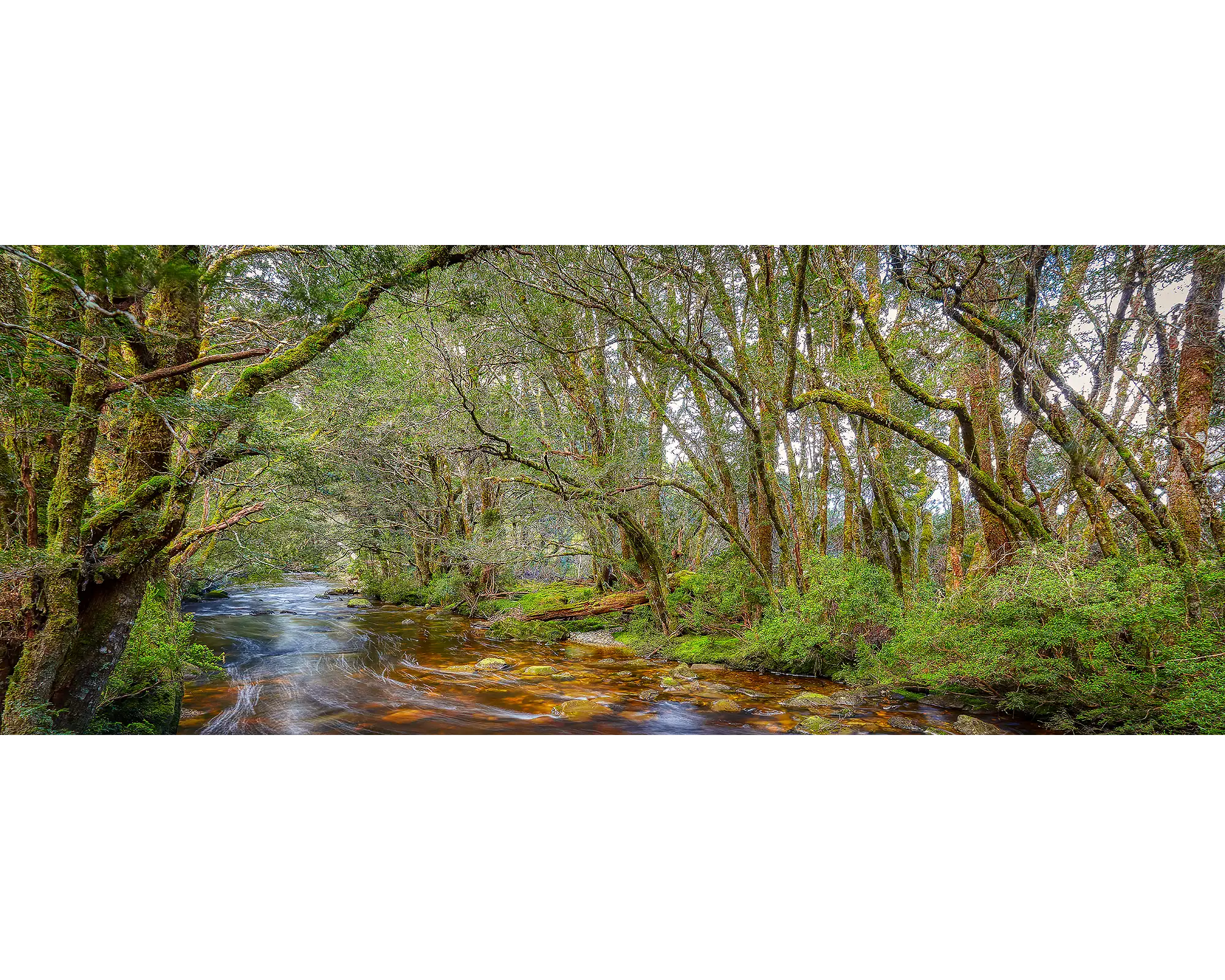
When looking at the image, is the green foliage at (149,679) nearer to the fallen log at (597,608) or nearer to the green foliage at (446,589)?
the fallen log at (597,608)

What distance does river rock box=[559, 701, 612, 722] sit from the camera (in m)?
4.45

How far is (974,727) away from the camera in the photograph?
3861 millimetres

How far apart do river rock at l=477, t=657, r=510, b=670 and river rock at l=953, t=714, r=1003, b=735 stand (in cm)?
484

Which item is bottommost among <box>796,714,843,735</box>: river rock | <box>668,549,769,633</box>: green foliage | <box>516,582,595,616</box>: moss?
<box>796,714,843,735</box>: river rock

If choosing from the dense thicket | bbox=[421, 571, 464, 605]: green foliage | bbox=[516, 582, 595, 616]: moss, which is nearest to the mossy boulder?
bbox=[516, 582, 595, 616]: moss

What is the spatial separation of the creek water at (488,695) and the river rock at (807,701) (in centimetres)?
6

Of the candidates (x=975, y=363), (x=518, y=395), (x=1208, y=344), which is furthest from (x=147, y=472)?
(x=1208, y=344)

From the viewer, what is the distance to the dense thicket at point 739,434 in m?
3.32

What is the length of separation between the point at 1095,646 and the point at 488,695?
523 centimetres

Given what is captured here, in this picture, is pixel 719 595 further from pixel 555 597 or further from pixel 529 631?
A: pixel 555 597

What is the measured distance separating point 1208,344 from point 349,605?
15148mm

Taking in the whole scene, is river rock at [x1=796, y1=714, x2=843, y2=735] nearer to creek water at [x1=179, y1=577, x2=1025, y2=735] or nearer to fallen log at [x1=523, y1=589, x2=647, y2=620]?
creek water at [x1=179, y1=577, x2=1025, y2=735]

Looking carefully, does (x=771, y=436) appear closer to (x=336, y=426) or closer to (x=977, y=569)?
(x=977, y=569)

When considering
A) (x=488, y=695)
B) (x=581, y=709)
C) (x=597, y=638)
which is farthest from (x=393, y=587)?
(x=581, y=709)
